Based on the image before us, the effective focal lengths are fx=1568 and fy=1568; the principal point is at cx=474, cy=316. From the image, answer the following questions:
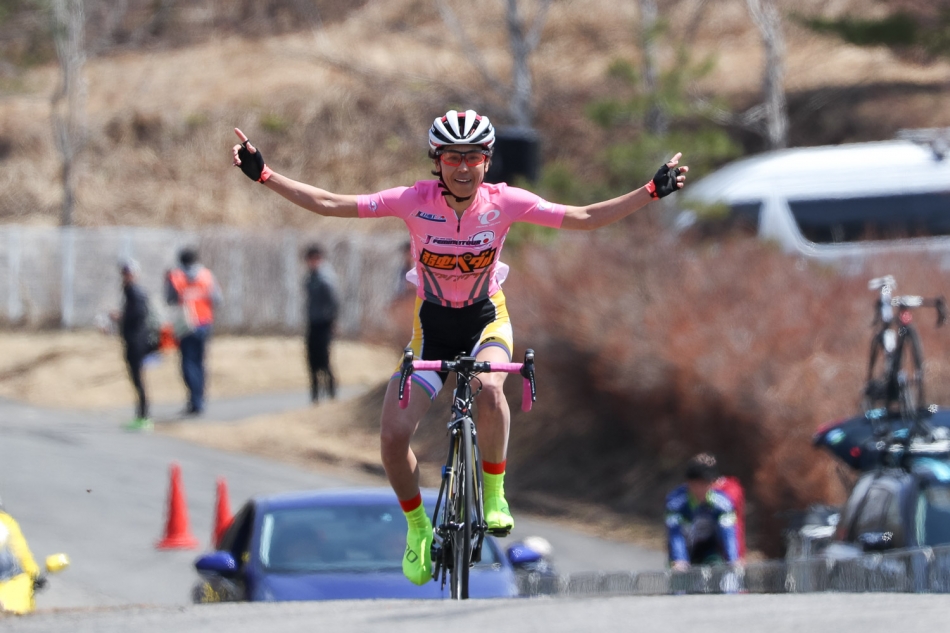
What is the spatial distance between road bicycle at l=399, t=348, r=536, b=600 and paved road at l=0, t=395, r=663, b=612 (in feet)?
17.1

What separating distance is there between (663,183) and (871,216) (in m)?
15.7

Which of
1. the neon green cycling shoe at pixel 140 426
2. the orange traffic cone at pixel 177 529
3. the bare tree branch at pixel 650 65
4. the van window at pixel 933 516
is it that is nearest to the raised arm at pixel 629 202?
the van window at pixel 933 516

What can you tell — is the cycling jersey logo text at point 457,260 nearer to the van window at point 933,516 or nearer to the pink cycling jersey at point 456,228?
the pink cycling jersey at point 456,228

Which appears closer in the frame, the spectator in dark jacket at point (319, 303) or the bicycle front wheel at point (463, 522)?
the bicycle front wheel at point (463, 522)

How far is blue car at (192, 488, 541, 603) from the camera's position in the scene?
30.1 ft

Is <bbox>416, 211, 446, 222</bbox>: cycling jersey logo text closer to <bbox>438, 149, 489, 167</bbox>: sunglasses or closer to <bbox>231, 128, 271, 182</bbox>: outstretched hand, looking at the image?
<bbox>438, 149, 489, 167</bbox>: sunglasses

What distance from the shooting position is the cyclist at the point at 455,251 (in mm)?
7512

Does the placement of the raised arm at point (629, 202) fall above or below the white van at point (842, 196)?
below

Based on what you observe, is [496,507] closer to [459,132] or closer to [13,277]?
[459,132]

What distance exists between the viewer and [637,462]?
58.7ft

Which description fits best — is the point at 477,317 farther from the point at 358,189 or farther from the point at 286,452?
the point at 358,189

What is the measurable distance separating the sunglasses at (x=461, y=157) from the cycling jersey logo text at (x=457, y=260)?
458 millimetres

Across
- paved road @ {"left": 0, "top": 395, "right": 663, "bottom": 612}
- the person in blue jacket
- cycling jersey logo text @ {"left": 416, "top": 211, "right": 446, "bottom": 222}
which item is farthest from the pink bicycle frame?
paved road @ {"left": 0, "top": 395, "right": 663, "bottom": 612}

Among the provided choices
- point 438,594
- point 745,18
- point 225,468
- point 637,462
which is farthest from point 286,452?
point 745,18
